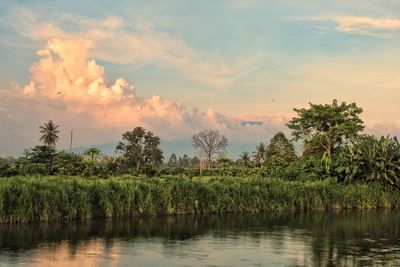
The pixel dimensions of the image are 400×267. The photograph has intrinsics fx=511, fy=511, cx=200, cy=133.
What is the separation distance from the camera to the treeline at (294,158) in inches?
1352

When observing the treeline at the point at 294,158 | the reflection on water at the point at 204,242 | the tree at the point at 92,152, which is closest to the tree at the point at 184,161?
the treeline at the point at 294,158

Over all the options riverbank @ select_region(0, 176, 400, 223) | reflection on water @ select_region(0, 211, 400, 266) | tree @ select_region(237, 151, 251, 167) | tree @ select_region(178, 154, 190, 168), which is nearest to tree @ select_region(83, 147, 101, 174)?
tree @ select_region(237, 151, 251, 167)

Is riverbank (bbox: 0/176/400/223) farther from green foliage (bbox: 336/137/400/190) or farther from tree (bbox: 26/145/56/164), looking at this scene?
tree (bbox: 26/145/56/164)

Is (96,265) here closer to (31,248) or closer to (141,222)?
(31,248)

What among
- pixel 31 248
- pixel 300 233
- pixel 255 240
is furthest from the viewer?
pixel 300 233

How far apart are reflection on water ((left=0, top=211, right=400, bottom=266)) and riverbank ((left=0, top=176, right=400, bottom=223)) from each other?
0.99 metres

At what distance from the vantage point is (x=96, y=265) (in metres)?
13.2

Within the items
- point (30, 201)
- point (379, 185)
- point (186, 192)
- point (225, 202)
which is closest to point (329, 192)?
point (379, 185)

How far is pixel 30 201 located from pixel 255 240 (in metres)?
9.61

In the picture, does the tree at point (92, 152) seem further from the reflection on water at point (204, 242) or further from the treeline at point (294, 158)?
the reflection on water at point (204, 242)

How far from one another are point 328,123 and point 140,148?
30.8 metres

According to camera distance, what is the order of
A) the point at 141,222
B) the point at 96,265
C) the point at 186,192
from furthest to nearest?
1. the point at 186,192
2. the point at 141,222
3. the point at 96,265

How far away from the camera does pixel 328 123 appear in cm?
4988

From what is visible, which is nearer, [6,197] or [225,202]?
[6,197]
